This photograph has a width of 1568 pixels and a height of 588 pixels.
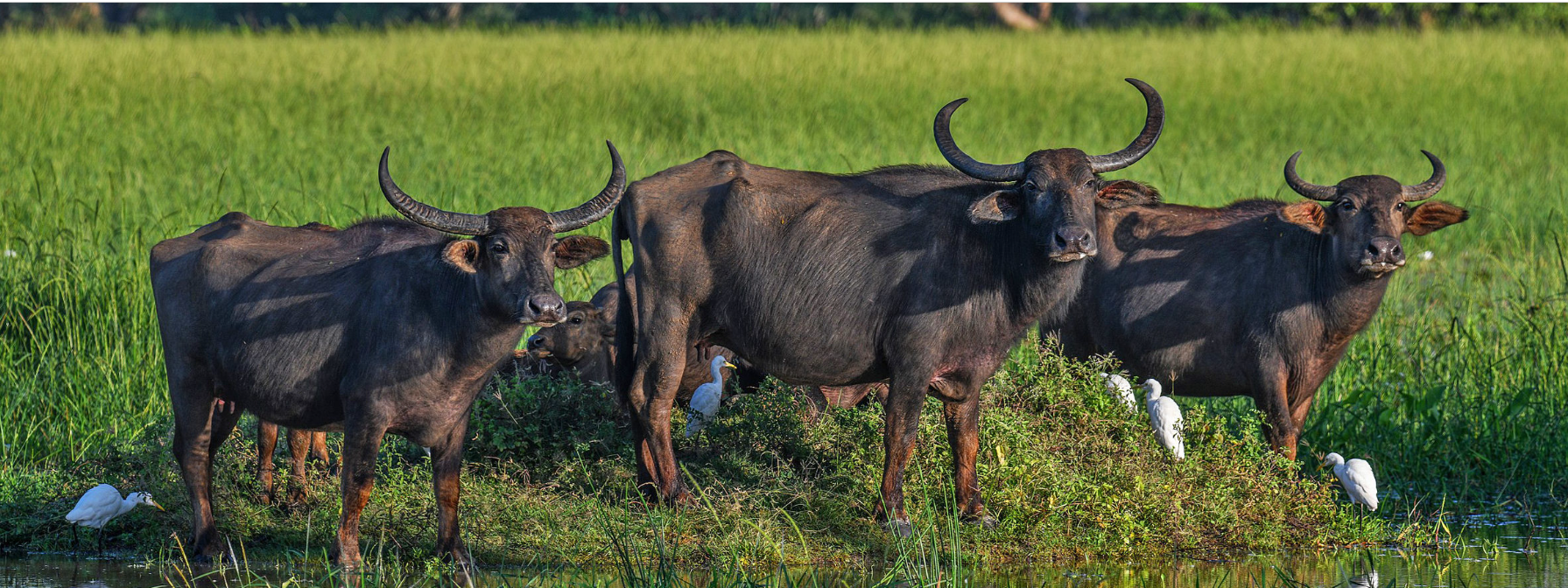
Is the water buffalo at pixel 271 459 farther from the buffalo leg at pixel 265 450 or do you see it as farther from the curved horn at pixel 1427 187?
the curved horn at pixel 1427 187

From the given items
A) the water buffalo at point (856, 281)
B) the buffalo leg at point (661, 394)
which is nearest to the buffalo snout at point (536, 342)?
the water buffalo at point (856, 281)

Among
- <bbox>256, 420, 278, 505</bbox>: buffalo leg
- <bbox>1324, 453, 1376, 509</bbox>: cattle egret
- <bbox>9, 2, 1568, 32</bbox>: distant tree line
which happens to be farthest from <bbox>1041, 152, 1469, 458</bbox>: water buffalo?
<bbox>9, 2, 1568, 32</bbox>: distant tree line

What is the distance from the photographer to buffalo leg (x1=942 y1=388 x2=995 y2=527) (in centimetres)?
663

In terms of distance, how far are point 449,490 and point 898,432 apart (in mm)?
1797

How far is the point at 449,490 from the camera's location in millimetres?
6105

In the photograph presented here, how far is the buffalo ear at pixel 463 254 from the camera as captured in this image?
568 cm

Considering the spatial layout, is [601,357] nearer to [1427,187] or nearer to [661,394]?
[661,394]

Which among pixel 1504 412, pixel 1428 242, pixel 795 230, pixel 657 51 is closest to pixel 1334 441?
pixel 1504 412

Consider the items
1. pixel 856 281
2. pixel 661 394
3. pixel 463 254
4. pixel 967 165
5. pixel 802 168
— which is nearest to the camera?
pixel 463 254

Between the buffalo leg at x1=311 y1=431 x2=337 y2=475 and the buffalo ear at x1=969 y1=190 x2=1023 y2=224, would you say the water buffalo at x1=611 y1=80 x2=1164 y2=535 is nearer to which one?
the buffalo ear at x1=969 y1=190 x2=1023 y2=224

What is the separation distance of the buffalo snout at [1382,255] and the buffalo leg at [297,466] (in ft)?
15.3

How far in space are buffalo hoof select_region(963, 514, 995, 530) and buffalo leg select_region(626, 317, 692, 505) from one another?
116 cm

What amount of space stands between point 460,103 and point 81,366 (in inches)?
364

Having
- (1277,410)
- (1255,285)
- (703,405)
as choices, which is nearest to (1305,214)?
(1255,285)
